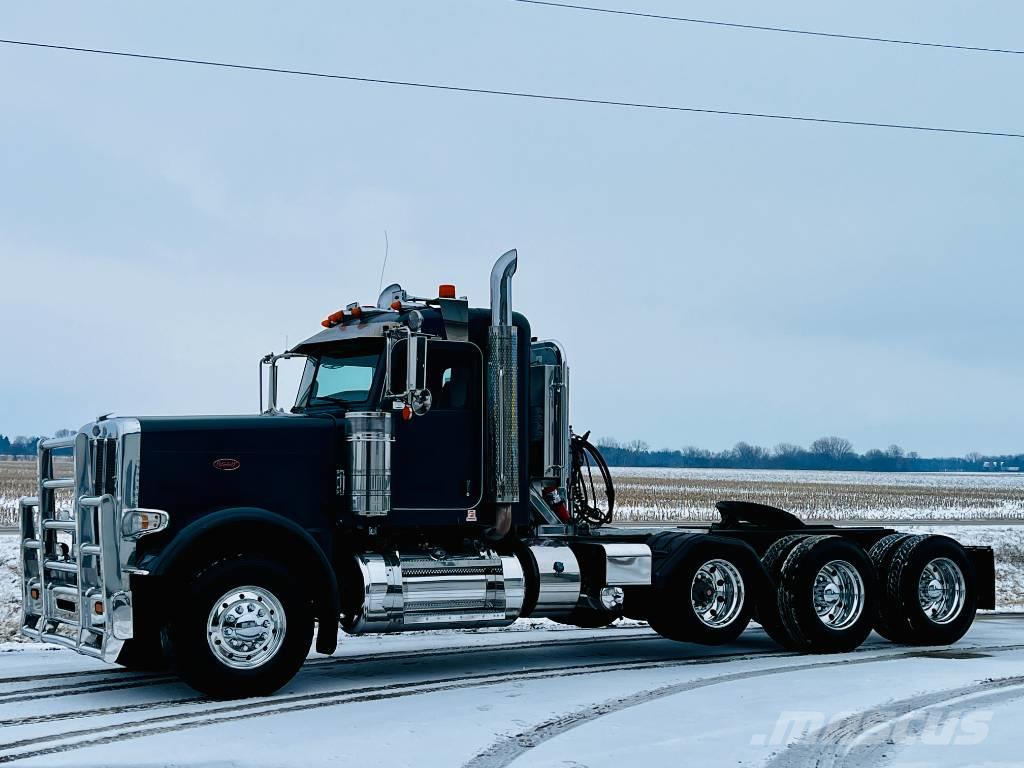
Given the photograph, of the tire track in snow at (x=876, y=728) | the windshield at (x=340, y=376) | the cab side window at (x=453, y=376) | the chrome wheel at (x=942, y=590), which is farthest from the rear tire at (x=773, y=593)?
the windshield at (x=340, y=376)

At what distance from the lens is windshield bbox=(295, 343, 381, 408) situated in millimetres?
11633

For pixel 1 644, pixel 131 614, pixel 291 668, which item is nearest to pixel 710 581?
pixel 291 668

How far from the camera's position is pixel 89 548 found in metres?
10.4

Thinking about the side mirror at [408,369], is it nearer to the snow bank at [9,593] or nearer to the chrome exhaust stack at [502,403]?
the chrome exhaust stack at [502,403]

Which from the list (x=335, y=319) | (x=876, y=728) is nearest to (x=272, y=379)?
(x=335, y=319)

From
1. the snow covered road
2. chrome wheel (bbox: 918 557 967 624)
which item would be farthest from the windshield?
chrome wheel (bbox: 918 557 967 624)

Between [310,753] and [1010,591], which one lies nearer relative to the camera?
[310,753]

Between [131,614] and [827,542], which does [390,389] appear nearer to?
[131,614]

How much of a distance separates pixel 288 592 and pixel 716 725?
353 cm

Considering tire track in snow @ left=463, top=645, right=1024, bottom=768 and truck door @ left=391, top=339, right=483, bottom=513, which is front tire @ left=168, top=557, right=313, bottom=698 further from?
tire track in snow @ left=463, top=645, right=1024, bottom=768

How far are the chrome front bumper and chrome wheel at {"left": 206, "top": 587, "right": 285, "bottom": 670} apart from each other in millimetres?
666

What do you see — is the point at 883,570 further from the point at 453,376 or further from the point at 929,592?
the point at 453,376

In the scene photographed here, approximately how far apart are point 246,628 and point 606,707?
288cm

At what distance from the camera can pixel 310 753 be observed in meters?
8.13
